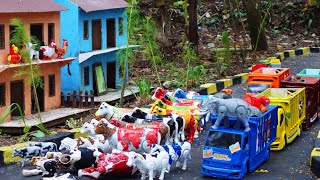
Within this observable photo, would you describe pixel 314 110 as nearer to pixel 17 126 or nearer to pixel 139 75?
pixel 17 126

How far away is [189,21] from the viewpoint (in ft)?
81.2

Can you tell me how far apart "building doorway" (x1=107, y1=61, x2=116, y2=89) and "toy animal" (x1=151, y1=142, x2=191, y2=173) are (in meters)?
13.3

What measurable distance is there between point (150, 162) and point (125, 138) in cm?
100

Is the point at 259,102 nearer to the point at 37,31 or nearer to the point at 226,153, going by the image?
the point at 226,153

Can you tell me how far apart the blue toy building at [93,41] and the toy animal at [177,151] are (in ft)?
37.1

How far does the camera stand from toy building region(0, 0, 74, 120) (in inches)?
725

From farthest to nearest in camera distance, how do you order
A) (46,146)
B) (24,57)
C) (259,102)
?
(24,57)
(259,102)
(46,146)

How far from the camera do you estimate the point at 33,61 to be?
19.0 metres

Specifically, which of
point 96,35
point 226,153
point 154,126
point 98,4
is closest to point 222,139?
point 226,153

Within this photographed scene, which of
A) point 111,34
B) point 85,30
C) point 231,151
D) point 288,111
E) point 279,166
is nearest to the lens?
point 231,151

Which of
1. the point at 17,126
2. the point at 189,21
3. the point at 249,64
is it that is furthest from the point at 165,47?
the point at 17,126

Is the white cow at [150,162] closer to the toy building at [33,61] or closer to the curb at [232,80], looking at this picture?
the curb at [232,80]

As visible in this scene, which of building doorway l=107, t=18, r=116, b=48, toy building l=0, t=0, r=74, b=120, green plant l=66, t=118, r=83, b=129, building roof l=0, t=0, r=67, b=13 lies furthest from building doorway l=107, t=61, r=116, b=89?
green plant l=66, t=118, r=83, b=129

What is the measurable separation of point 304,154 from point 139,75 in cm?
1225
